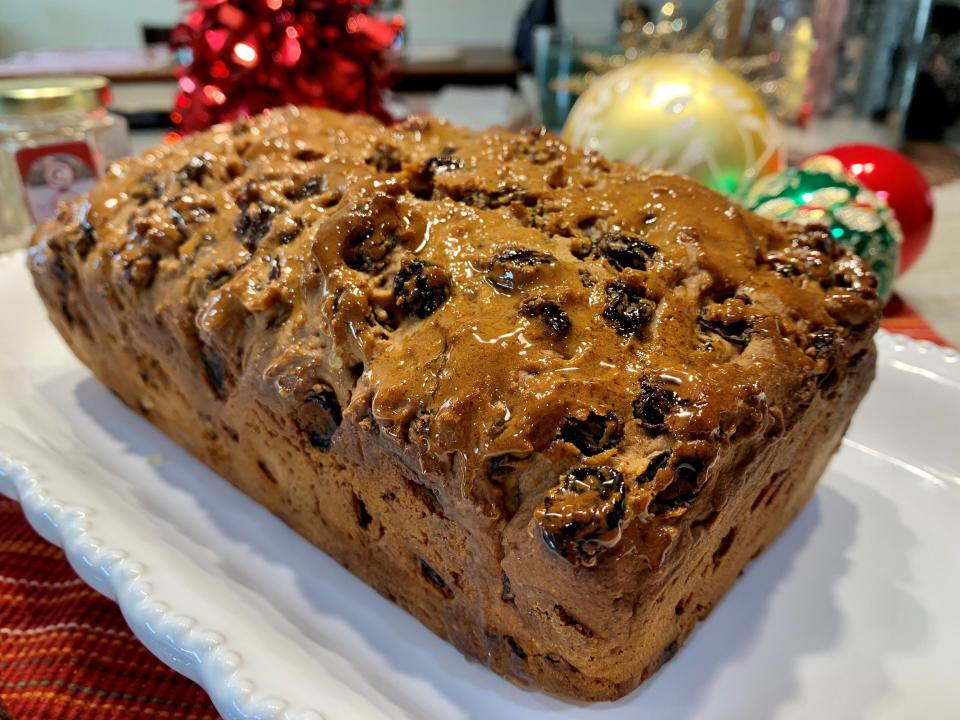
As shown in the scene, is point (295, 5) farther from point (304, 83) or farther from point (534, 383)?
point (534, 383)

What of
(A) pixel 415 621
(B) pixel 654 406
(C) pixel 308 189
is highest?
(C) pixel 308 189

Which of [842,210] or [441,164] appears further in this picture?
[842,210]

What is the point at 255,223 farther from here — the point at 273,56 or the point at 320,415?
the point at 273,56

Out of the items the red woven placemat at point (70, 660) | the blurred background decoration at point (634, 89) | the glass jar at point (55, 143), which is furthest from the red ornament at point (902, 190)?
the glass jar at point (55, 143)

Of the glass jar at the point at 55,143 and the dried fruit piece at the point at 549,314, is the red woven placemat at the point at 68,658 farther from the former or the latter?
the glass jar at the point at 55,143

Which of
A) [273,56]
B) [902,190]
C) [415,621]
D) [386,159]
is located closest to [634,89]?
[902,190]

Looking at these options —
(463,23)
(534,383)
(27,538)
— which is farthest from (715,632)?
(463,23)
